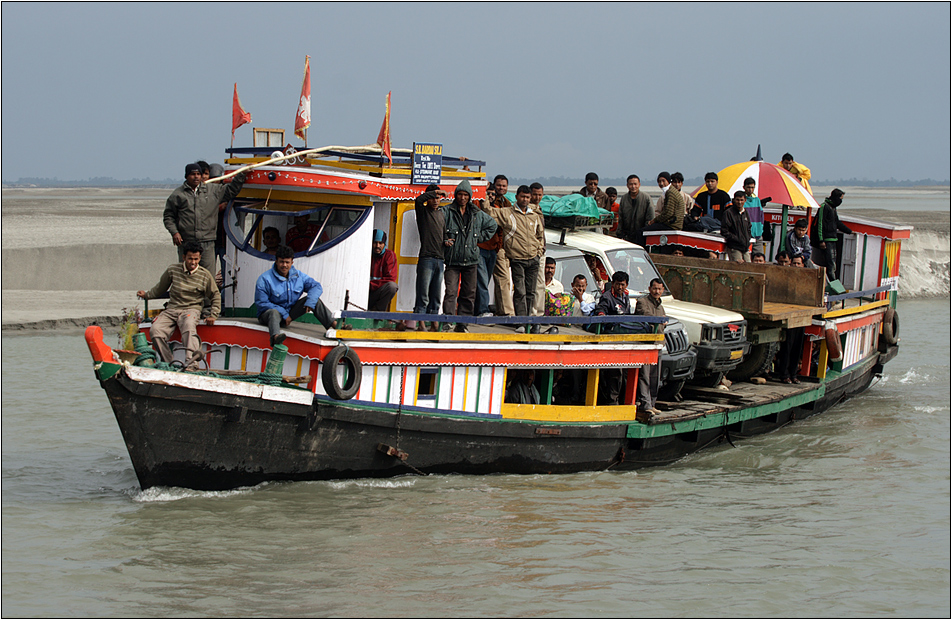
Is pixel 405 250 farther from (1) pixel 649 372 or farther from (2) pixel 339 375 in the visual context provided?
(1) pixel 649 372

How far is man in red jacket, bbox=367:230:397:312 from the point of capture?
1089 cm

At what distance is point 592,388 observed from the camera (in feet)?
39.1

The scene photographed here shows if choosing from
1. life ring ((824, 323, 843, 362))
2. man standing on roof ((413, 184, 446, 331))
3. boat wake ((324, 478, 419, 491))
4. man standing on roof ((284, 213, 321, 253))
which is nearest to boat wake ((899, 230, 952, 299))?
life ring ((824, 323, 843, 362))

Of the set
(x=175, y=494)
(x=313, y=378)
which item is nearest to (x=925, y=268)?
(x=313, y=378)

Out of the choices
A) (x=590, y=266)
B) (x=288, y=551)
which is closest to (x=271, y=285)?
(x=288, y=551)

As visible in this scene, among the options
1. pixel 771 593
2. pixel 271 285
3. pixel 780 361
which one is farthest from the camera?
pixel 780 361

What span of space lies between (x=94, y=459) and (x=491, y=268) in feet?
17.2

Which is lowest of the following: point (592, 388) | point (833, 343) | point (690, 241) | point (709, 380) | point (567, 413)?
point (567, 413)

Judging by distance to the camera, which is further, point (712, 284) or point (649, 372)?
point (712, 284)

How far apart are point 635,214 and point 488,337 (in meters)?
6.21

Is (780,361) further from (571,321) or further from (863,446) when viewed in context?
(571,321)

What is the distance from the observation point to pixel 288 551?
30.4 ft

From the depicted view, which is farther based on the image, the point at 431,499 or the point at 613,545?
the point at 431,499

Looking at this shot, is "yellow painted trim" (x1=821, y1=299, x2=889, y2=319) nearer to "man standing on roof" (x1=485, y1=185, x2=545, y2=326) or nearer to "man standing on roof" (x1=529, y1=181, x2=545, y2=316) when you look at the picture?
"man standing on roof" (x1=529, y1=181, x2=545, y2=316)
